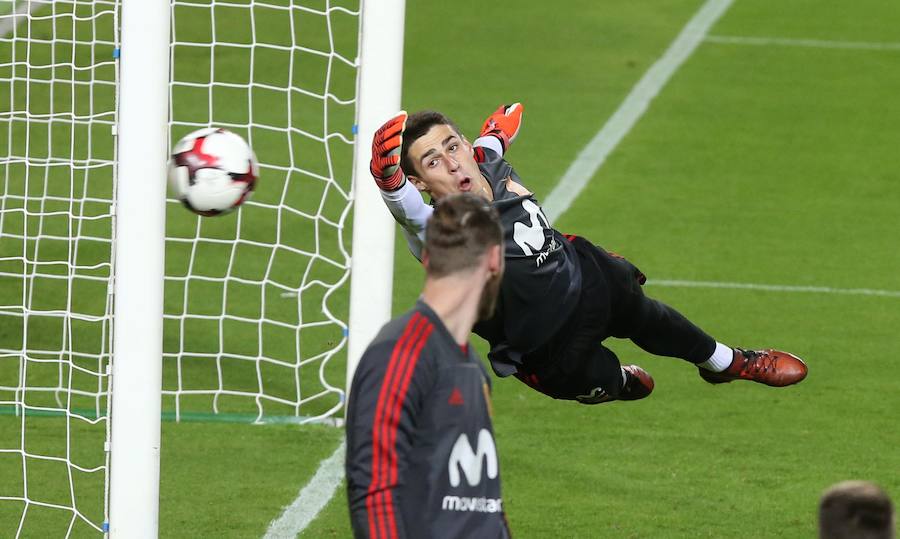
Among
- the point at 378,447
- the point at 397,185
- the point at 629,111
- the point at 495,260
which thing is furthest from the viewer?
the point at 629,111

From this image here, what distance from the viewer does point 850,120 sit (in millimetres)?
14164

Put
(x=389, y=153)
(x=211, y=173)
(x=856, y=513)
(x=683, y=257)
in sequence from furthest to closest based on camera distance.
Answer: (x=683, y=257)
(x=211, y=173)
(x=389, y=153)
(x=856, y=513)

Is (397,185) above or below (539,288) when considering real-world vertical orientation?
above

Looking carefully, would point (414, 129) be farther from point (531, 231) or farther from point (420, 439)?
point (420, 439)

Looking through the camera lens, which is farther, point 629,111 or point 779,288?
point 629,111

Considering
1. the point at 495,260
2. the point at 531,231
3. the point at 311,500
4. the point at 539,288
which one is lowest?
the point at 311,500

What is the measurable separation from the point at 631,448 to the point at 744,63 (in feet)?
31.0

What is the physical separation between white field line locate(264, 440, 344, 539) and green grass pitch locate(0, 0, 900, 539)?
0.20 ft

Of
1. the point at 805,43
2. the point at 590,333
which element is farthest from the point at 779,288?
the point at 805,43

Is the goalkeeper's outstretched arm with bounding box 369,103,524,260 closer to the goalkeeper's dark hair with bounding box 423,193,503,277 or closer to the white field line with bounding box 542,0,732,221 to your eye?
the goalkeeper's dark hair with bounding box 423,193,503,277

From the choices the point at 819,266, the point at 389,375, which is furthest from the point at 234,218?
the point at 389,375

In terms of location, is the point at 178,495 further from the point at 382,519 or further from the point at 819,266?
the point at 819,266

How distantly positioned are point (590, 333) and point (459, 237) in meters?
2.25

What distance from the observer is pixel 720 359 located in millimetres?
6055
